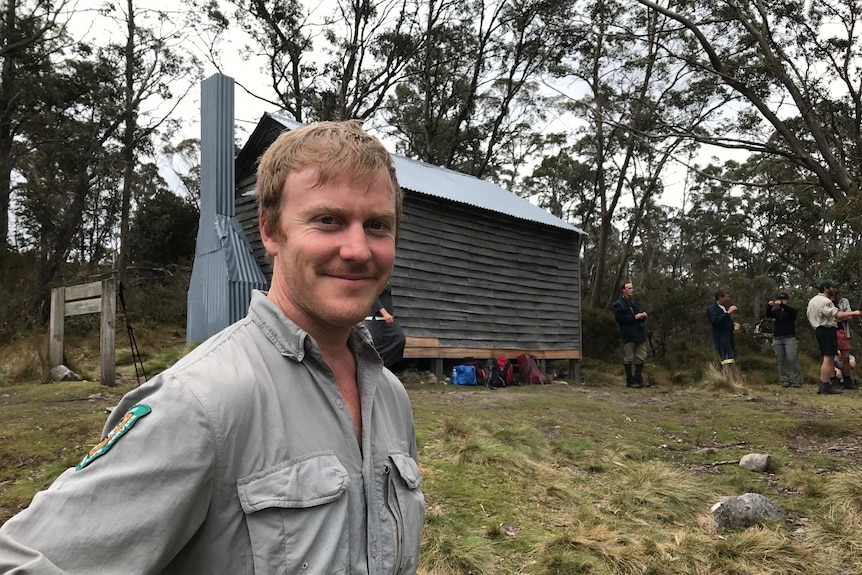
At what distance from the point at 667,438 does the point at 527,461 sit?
262 centimetres

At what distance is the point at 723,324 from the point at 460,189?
650 centimetres

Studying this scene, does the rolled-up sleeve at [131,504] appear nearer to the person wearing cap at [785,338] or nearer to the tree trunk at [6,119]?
the person wearing cap at [785,338]

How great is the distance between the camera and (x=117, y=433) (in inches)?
39.3

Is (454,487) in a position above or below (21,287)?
below

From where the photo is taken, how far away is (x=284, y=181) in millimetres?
1377

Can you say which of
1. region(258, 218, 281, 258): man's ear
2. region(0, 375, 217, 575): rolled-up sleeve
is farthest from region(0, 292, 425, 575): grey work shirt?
region(258, 218, 281, 258): man's ear

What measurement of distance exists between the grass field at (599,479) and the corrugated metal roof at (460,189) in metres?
5.87

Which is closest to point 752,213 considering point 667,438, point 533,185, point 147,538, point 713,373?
point 533,185

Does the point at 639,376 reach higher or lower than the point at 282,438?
lower

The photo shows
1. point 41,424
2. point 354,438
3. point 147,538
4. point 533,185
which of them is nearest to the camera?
point 147,538

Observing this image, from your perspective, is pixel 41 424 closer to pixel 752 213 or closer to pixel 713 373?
pixel 713 373

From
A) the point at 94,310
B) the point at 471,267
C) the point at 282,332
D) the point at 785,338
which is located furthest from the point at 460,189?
the point at 282,332

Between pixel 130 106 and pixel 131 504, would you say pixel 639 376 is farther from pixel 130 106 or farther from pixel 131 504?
pixel 130 106

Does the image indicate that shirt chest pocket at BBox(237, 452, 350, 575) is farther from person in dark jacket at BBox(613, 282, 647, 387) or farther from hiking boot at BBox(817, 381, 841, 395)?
hiking boot at BBox(817, 381, 841, 395)
